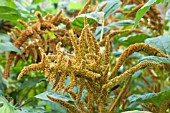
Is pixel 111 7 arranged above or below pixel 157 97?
above

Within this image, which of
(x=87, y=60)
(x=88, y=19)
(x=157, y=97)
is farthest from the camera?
(x=88, y=19)

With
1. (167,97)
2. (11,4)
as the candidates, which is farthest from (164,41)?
(11,4)

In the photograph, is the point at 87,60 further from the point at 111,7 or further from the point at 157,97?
the point at 111,7

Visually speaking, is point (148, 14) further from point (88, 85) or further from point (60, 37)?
point (88, 85)

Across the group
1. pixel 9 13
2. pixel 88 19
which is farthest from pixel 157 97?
pixel 9 13

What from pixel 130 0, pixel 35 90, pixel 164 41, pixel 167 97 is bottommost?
pixel 35 90

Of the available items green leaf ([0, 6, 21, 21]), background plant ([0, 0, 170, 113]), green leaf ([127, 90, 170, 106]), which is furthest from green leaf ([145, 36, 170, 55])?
green leaf ([0, 6, 21, 21])

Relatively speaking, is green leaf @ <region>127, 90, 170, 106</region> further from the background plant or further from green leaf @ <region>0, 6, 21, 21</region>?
green leaf @ <region>0, 6, 21, 21</region>

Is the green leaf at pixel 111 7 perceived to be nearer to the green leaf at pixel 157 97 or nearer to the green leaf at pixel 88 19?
the green leaf at pixel 88 19

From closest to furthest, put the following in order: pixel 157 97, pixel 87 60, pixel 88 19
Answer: pixel 87 60
pixel 157 97
pixel 88 19
